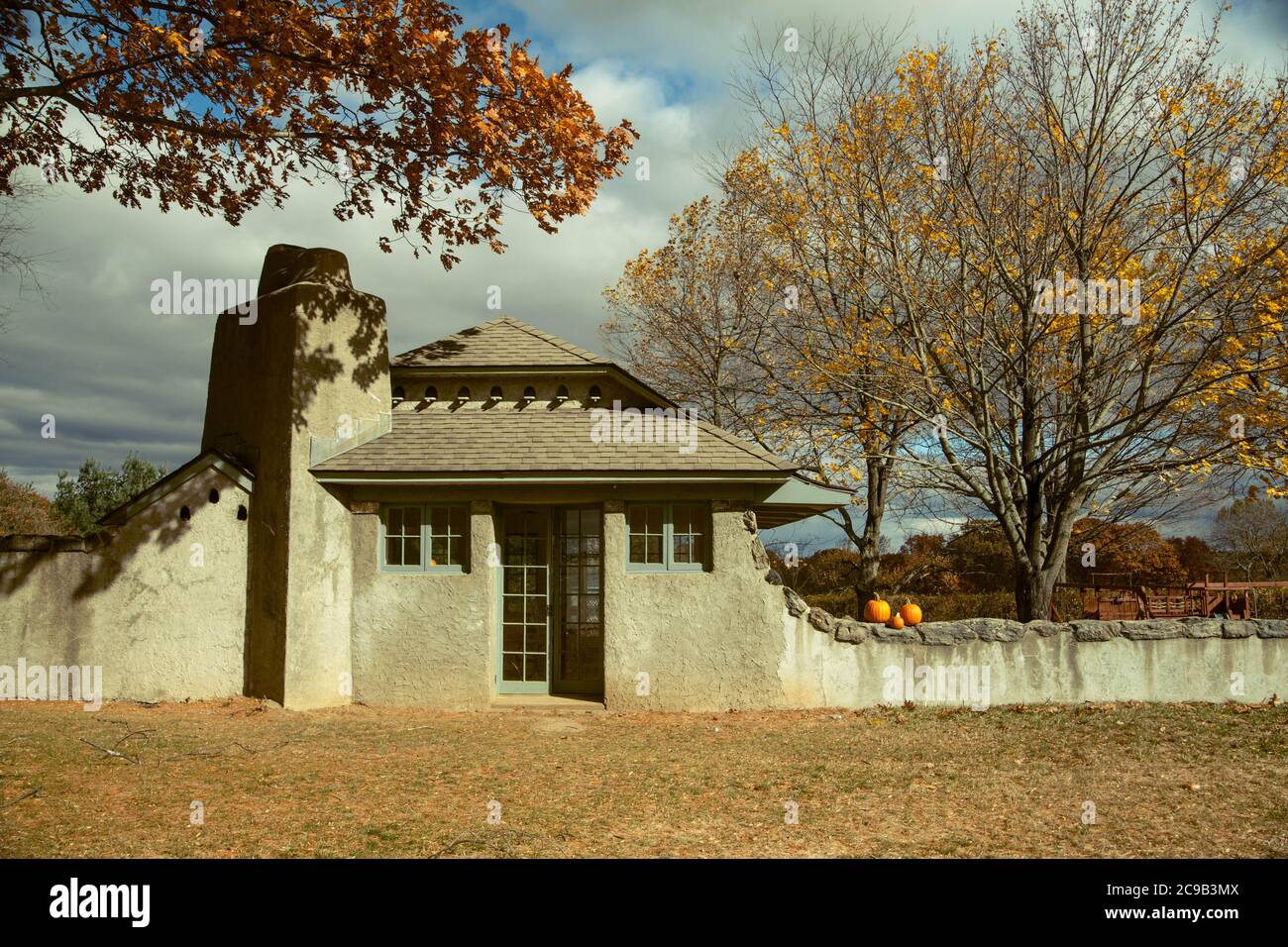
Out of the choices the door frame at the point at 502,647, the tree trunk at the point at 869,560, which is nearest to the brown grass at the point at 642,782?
the door frame at the point at 502,647

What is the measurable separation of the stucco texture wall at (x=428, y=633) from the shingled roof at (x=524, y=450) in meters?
0.81

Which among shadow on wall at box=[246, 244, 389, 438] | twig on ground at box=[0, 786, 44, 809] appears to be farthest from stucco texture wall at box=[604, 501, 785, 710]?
twig on ground at box=[0, 786, 44, 809]

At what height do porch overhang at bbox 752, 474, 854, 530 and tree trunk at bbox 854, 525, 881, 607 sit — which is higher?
porch overhang at bbox 752, 474, 854, 530

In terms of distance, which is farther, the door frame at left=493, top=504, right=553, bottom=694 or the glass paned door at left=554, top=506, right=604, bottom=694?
the glass paned door at left=554, top=506, right=604, bottom=694

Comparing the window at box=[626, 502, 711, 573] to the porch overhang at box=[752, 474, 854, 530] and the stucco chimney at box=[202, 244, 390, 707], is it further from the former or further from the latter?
the stucco chimney at box=[202, 244, 390, 707]

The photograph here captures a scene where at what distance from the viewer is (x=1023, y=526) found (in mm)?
14570

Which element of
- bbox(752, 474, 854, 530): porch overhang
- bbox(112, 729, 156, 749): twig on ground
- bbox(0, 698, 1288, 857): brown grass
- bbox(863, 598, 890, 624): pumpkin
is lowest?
bbox(0, 698, 1288, 857): brown grass

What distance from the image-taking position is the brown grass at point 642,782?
6230mm

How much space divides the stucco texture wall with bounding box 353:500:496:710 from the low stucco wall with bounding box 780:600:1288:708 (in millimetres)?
3944

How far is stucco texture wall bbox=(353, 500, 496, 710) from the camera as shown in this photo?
1160cm

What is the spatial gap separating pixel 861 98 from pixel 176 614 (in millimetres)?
12486

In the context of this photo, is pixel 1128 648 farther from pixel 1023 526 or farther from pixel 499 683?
pixel 499 683

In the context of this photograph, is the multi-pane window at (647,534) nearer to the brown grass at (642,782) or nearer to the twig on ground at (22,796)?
the brown grass at (642,782)

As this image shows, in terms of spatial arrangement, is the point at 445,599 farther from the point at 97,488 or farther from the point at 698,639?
the point at 97,488
